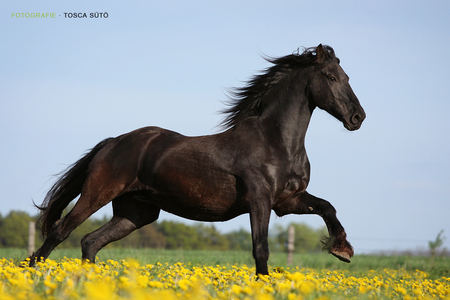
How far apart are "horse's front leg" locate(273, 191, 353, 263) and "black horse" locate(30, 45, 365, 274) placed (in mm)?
11

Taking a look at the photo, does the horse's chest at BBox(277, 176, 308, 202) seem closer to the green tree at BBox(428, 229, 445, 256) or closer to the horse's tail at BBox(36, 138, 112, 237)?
the horse's tail at BBox(36, 138, 112, 237)

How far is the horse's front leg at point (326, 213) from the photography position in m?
4.86

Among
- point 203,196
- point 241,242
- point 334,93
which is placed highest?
point 334,93

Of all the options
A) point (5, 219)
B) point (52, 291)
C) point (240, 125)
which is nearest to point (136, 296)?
point (52, 291)

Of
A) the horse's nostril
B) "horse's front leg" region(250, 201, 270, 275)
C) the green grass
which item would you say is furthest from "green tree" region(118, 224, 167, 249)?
the horse's nostril

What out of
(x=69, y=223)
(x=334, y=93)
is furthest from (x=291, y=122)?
(x=69, y=223)

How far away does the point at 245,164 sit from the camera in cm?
495

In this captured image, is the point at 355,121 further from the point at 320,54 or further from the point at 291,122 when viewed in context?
the point at 320,54

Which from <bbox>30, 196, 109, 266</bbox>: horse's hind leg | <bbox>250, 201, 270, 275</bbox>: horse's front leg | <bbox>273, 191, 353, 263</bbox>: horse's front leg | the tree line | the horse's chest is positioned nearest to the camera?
<bbox>250, 201, 270, 275</bbox>: horse's front leg

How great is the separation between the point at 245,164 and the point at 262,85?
1146mm

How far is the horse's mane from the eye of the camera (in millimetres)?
5445

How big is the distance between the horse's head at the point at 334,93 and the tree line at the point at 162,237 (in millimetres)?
17572

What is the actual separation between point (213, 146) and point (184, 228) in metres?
35.9

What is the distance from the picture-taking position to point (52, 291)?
8.68 ft
